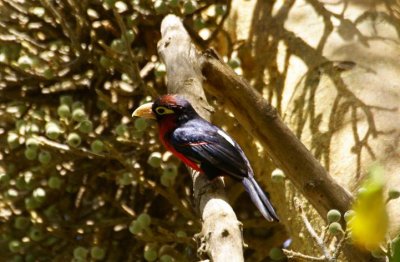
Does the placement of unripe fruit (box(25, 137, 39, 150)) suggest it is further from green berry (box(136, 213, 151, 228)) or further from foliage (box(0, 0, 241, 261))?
green berry (box(136, 213, 151, 228))

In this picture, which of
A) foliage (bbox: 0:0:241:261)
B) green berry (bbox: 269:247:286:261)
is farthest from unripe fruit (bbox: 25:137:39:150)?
green berry (bbox: 269:247:286:261)

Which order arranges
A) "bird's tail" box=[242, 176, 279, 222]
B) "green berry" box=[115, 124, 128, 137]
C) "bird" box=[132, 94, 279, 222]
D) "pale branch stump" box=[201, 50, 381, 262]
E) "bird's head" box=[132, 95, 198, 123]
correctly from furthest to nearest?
"green berry" box=[115, 124, 128, 137], "bird's head" box=[132, 95, 198, 123], "bird" box=[132, 94, 279, 222], "bird's tail" box=[242, 176, 279, 222], "pale branch stump" box=[201, 50, 381, 262]

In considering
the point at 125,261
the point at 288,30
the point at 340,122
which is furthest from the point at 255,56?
the point at 125,261

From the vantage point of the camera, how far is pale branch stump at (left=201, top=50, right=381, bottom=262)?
150cm

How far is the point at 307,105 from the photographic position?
2.11 m

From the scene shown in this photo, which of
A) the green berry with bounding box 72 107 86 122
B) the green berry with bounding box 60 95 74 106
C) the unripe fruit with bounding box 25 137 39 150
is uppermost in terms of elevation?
the green berry with bounding box 60 95 74 106

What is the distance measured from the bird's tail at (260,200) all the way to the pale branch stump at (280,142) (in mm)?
170

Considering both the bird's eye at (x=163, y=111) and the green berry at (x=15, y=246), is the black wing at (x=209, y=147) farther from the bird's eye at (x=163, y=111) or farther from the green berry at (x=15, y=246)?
the green berry at (x=15, y=246)

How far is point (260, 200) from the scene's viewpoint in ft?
5.98

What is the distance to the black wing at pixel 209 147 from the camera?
193 cm

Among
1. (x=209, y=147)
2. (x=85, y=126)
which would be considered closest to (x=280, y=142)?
(x=209, y=147)

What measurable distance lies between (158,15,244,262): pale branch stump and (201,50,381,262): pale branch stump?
0.06 metres

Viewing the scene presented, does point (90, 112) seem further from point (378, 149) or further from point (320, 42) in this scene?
point (378, 149)

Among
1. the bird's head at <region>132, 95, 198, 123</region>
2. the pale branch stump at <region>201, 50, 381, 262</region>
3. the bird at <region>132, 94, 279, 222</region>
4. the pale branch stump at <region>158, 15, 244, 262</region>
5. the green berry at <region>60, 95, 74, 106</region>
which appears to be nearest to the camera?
the pale branch stump at <region>158, 15, 244, 262</region>
